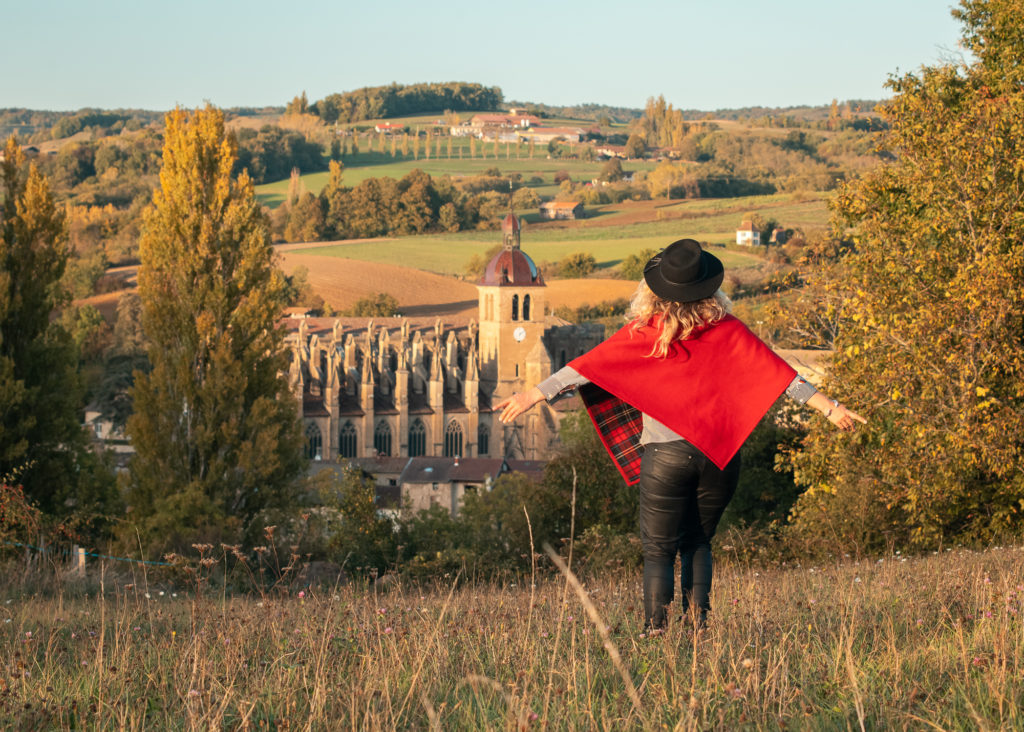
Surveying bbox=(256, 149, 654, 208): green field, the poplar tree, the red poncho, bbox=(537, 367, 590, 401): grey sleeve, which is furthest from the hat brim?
bbox=(256, 149, 654, 208): green field

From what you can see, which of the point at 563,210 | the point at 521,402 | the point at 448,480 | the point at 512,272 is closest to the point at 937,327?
the point at 521,402

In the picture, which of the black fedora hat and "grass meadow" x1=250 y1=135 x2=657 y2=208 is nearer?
the black fedora hat

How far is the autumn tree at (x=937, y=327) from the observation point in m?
13.1

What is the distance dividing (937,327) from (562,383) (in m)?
9.91

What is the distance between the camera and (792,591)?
6.68m

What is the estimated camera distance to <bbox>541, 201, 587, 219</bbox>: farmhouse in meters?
120

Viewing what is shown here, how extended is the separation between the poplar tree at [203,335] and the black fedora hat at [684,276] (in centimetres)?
1615

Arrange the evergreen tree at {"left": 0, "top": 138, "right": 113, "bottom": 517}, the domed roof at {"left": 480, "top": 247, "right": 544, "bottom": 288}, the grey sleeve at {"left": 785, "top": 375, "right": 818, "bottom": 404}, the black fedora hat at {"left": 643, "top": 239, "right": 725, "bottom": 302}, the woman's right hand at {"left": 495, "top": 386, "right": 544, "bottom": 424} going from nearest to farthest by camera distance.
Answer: the woman's right hand at {"left": 495, "top": 386, "right": 544, "bottom": 424} → the black fedora hat at {"left": 643, "top": 239, "right": 725, "bottom": 302} → the grey sleeve at {"left": 785, "top": 375, "right": 818, "bottom": 404} → the evergreen tree at {"left": 0, "top": 138, "right": 113, "bottom": 517} → the domed roof at {"left": 480, "top": 247, "right": 544, "bottom": 288}

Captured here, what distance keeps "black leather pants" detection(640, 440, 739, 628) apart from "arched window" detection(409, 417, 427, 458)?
59.3m

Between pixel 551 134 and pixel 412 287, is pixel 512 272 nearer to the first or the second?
pixel 412 287

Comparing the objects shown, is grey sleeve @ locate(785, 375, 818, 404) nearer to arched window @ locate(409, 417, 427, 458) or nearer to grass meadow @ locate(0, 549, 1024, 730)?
grass meadow @ locate(0, 549, 1024, 730)

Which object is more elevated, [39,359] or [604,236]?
[39,359]

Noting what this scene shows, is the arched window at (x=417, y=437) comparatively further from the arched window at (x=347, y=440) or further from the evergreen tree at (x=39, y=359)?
the evergreen tree at (x=39, y=359)

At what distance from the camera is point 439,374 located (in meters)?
64.0
